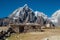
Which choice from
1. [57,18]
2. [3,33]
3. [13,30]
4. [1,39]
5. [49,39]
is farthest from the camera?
[57,18]

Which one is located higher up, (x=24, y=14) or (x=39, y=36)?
(x=24, y=14)

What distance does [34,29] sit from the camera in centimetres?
5441

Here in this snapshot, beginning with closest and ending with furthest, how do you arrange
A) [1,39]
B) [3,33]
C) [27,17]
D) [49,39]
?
[49,39] → [1,39] → [3,33] → [27,17]

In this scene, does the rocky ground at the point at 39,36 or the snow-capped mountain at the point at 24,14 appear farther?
the snow-capped mountain at the point at 24,14

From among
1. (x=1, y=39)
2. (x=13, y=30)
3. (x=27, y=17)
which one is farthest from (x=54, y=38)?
(x=27, y=17)

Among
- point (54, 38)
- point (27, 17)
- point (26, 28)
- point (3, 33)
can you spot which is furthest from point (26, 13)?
point (54, 38)

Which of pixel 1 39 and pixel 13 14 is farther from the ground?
pixel 13 14

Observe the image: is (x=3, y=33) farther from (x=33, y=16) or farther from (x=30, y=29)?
(x=33, y=16)

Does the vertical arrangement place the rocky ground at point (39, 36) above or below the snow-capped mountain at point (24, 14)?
below

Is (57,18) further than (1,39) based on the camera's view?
Yes

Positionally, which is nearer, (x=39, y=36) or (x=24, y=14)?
(x=39, y=36)

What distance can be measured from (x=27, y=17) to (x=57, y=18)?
3738 cm

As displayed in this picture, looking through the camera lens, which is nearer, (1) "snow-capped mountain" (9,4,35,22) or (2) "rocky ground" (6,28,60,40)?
(2) "rocky ground" (6,28,60,40)

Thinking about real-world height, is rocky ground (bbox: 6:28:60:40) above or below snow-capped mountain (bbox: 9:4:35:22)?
below
